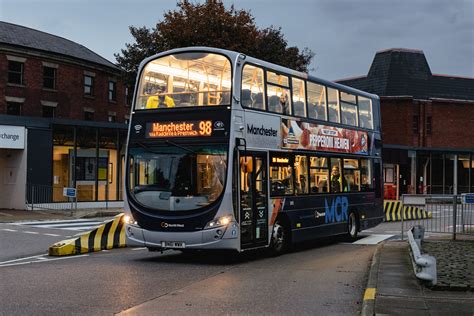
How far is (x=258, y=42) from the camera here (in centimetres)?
3650

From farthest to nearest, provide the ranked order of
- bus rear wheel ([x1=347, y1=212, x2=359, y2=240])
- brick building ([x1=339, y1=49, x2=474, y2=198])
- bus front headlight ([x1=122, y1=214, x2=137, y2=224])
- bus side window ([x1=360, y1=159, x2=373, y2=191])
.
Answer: brick building ([x1=339, y1=49, x2=474, y2=198]), bus side window ([x1=360, y1=159, x2=373, y2=191]), bus rear wheel ([x1=347, y1=212, x2=359, y2=240]), bus front headlight ([x1=122, y1=214, x2=137, y2=224])

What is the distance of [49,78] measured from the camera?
3894 cm

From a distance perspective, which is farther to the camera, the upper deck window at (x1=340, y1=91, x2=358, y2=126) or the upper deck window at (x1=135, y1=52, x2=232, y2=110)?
the upper deck window at (x1=340, y1=91, x2=358, y2=126)

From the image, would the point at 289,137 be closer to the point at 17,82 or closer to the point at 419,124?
the point at 17,82

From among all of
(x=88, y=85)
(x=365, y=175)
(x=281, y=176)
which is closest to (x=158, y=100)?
(x=281, y=176)

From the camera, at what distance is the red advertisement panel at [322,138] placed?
48.1ft

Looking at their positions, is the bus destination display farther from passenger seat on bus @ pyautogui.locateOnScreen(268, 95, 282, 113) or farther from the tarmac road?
the tarmac road

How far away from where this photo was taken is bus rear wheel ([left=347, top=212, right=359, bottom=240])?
1817cm

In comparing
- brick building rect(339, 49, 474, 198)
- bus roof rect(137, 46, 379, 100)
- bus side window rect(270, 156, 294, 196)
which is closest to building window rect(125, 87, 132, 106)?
brick building rect(339, 49, 474, 198)

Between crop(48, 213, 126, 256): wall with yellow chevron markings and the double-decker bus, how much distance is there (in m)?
2.34

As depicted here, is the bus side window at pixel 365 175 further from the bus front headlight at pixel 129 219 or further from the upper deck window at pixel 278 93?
the bus front headlight at pixel 129 219

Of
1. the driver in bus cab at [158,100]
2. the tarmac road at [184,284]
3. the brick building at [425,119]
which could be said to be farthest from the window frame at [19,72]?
the brick building at [425,119]

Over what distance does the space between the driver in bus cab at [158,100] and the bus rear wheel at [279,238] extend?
378 centimetres

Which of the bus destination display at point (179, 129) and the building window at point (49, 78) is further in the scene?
the building window at point (49, 78)
